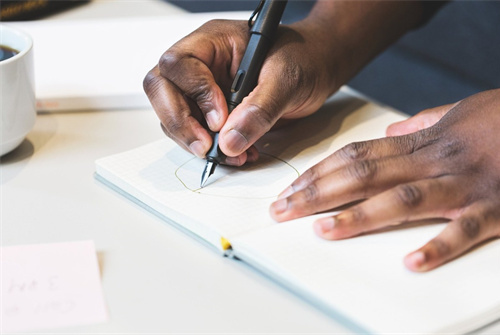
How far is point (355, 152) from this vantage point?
63 centimetres

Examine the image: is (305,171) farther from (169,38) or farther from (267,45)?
(169,38)

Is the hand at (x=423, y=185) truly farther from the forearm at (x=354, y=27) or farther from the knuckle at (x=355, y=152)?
the forearm at (x=354, y=27)

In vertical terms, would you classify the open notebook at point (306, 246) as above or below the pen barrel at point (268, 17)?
below

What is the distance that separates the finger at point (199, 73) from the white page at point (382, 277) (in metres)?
0.15

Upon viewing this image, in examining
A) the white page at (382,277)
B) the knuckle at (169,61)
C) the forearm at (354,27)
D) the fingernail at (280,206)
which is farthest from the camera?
the forearm at (354,27)

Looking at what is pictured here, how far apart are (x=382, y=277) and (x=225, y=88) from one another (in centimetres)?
32

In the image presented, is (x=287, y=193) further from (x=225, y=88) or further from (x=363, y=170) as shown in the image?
(x=225, y=88)

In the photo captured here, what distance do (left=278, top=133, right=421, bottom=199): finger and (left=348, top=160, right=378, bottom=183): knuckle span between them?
11 millimetres

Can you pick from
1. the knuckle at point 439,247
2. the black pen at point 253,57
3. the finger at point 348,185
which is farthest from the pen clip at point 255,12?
the knuckle at point 439,247

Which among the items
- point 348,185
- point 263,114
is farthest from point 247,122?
point 348,185

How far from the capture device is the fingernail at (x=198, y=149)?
0.66 metres

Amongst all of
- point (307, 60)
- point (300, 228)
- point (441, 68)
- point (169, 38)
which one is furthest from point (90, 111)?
point (441, 68)

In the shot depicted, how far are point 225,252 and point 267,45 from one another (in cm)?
25

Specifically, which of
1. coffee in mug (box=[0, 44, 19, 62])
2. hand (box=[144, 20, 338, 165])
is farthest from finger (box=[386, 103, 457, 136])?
coffee in mug (box=[0, 44, 19, 62])
